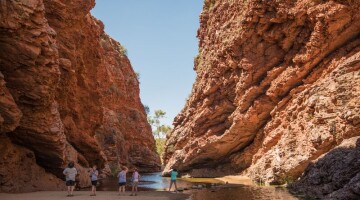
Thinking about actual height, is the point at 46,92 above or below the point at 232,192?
above

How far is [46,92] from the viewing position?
24812 mm

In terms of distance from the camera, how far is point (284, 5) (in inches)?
1682

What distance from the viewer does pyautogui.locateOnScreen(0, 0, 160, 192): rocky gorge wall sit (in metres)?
22.1

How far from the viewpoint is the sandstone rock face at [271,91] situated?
31406mm

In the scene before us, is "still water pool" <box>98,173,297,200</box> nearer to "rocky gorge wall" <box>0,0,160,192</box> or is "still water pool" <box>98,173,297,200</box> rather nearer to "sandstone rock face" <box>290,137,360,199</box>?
"sandstone rock face" <box>290,137,360,199</box>

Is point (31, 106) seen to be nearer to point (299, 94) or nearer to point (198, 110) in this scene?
point (299, 94)

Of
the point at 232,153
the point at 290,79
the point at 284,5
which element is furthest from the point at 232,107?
the point at 284,5

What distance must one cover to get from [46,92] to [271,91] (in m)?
27.6

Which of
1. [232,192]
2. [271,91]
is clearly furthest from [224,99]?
[232,192]

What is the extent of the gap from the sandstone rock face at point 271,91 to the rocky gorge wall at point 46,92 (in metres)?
17.0

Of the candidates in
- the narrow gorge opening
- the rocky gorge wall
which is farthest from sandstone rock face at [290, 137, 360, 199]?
the rocky gorge wall

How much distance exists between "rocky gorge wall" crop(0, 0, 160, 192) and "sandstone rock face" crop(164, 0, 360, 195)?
16964 millimetres

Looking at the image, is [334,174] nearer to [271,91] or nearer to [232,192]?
[232,192]

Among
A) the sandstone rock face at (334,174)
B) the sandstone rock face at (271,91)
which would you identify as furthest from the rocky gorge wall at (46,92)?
the sandstone rock face at (334,174)
